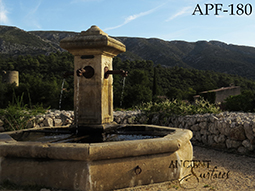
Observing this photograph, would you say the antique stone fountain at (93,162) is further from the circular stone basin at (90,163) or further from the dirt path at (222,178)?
the dirt path at (222,178)

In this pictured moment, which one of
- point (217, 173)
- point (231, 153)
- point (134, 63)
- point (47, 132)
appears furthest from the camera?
point (134, 63)

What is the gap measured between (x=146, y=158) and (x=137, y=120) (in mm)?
4701

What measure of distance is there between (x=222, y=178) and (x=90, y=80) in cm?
248

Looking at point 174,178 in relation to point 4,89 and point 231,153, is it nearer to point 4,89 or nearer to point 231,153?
point 231,153

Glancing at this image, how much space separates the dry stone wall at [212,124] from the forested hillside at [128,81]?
14713 millimetres

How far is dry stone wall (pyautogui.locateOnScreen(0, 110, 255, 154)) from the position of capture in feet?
16.3

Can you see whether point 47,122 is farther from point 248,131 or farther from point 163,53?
point 163,53

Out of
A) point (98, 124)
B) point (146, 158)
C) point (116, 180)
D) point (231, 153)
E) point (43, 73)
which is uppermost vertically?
point (43, 73)

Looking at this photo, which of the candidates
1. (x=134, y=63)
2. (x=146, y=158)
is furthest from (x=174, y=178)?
(x=134, y=63)

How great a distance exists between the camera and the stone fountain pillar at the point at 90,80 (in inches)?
142

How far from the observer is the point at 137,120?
743 cm

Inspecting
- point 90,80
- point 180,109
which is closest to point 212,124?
point 180,109

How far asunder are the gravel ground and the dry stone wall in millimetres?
438

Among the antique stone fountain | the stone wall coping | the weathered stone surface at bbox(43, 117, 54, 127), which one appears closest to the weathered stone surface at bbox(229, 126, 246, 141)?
the antique stone fountain
